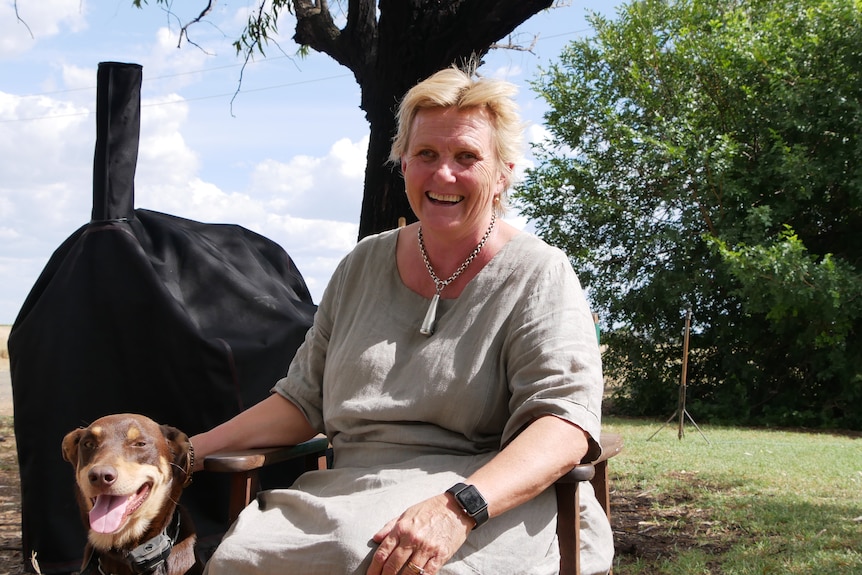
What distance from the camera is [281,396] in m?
2.93

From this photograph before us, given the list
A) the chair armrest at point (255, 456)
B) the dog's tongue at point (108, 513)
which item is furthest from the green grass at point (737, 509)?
the dog's tongue at point (108, 513)

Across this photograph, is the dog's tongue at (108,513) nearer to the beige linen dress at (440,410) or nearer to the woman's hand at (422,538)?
the beige linen dress at (440,410)

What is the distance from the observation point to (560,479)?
7.68 ft

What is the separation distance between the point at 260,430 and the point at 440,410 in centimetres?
65

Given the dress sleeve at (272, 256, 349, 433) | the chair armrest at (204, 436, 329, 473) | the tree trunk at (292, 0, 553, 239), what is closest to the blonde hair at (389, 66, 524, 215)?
A: the dress sleeve at (272, 256, 349, 433)

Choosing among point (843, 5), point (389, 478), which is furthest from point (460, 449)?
point (843, 5)

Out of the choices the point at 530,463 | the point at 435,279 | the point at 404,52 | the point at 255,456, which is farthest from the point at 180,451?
the point at 404,52

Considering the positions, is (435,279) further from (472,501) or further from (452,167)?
(472,501)

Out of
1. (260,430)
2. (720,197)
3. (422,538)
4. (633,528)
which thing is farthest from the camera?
(720,197)

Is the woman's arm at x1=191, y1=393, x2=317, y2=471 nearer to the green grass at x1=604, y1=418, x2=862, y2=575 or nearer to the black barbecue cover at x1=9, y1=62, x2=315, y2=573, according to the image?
the black barbecue cover at x1=9, y1=62, x2=315, y2=573

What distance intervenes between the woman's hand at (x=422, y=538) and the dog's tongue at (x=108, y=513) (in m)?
0.72

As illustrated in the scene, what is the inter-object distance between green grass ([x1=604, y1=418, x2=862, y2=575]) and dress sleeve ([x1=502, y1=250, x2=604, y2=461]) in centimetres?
209

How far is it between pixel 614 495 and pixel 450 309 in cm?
414

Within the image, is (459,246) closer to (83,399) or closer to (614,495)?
(83,399)
